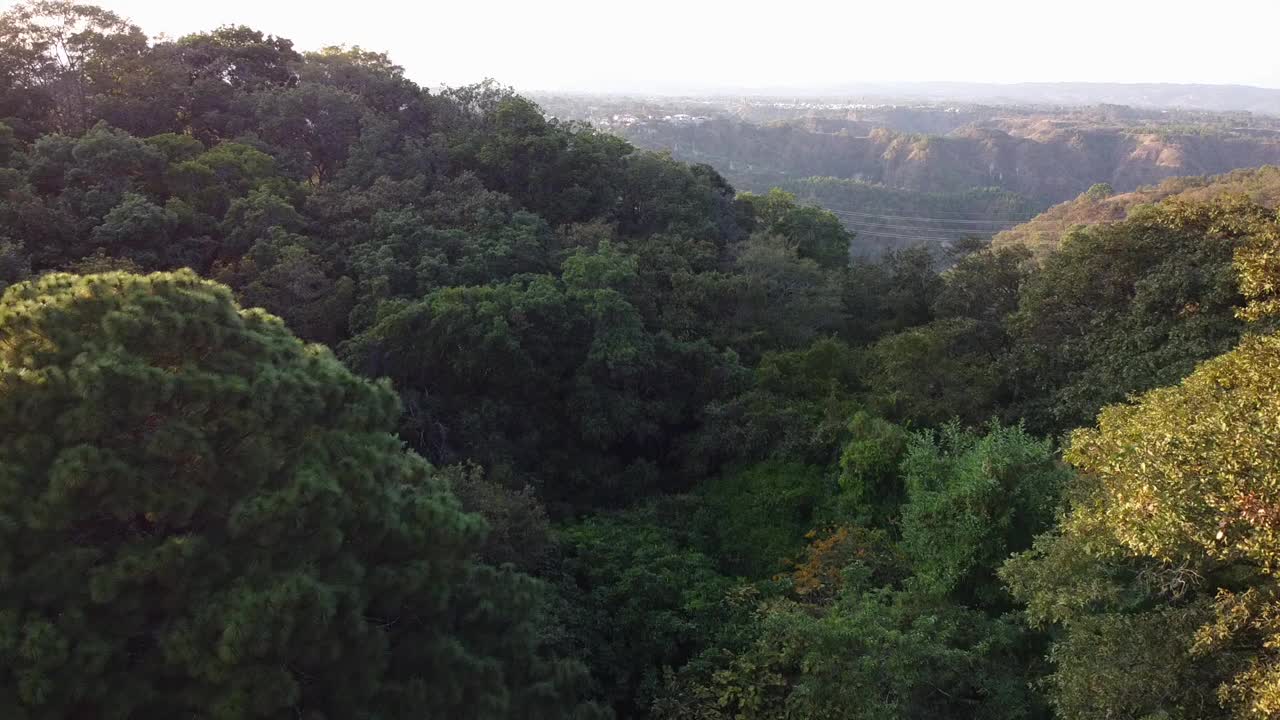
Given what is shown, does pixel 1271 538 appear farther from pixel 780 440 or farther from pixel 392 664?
pixel 780 440

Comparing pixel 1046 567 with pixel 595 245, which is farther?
pixel 595 245

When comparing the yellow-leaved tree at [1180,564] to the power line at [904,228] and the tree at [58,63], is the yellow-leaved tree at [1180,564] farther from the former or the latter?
the power line at [904,228]

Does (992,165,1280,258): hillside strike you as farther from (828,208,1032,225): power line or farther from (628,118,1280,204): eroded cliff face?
(628,118,1280,204): eroded cliff face

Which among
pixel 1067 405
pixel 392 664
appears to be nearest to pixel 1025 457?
pixel 1067 405

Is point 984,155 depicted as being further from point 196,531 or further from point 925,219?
point 196,531

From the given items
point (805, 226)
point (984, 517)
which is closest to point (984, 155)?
point (805, 226)

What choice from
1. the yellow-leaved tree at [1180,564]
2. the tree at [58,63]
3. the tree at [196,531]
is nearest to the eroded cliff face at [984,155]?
the tree at [58,63]
